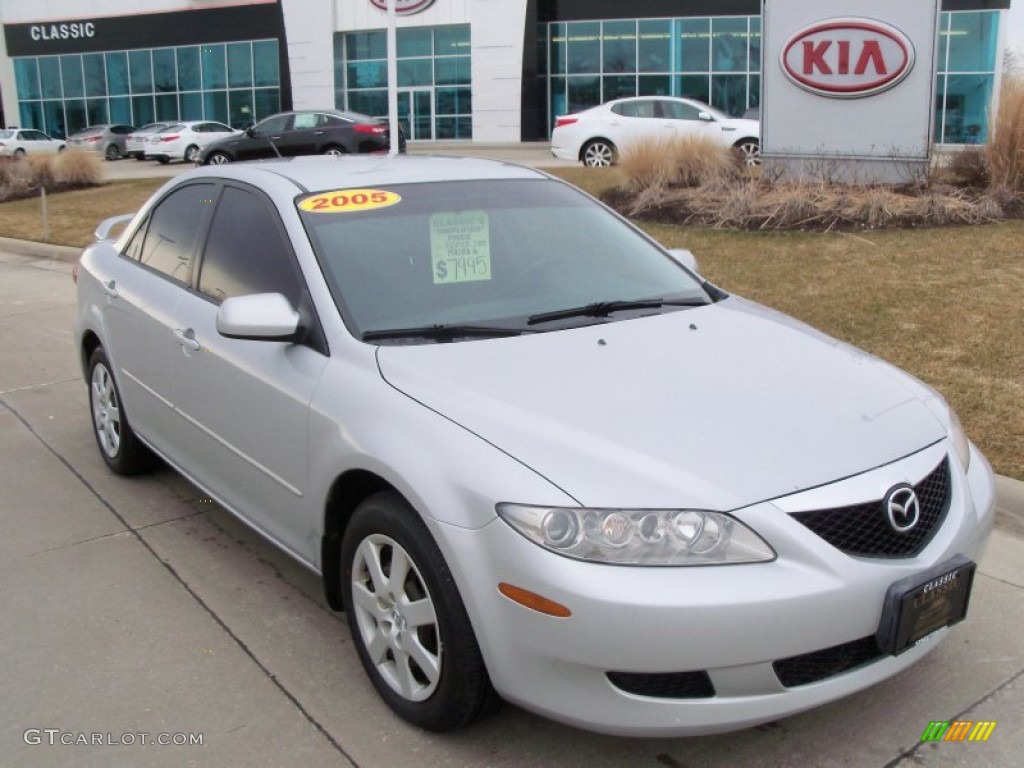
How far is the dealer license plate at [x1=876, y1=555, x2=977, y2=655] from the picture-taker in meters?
2.61

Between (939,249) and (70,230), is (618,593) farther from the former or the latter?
(70,230)

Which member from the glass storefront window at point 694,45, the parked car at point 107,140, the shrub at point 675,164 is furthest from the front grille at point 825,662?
the parked car at point 107,140

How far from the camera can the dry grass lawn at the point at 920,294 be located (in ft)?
19.1

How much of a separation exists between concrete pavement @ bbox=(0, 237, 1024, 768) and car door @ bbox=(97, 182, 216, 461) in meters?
0.54

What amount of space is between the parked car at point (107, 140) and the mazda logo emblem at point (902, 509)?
39467 mm

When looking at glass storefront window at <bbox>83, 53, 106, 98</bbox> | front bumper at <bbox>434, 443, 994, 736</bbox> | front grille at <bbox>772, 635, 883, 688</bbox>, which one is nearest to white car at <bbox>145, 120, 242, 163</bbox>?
glass storefront window at <bbox>83, 53, 106, 98</bbox>

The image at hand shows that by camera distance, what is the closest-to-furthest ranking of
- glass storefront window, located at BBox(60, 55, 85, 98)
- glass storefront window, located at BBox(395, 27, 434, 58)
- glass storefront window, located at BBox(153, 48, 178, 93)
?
1. glass storefront window, located at BBox(395, 27, 434, 58)
2. glass storefront window, located at BBox(153, 48, 178, 93)
3. glass storefront window, located at BBox(60, 55, 85, 98)

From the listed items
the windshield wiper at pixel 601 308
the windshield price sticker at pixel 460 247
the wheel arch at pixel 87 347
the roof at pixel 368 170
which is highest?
the roof at pixel 368 170

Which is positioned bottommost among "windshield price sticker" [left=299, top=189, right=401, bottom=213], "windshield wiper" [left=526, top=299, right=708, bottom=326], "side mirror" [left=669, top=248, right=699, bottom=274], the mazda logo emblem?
the mazda logo emblem

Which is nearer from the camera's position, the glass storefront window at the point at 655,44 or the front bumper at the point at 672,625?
the front bumper at the point at 672,625

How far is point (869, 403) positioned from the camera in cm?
311

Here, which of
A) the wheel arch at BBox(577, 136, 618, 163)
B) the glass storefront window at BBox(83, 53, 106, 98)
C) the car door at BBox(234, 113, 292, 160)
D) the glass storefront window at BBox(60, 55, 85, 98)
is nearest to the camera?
the wheel arch at BBox(577, 136, 618, 163)

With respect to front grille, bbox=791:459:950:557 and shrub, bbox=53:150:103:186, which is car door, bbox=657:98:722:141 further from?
front grille, bbox=791:459:950:557

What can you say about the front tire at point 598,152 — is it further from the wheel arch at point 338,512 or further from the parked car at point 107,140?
the parked car at point 107,140
